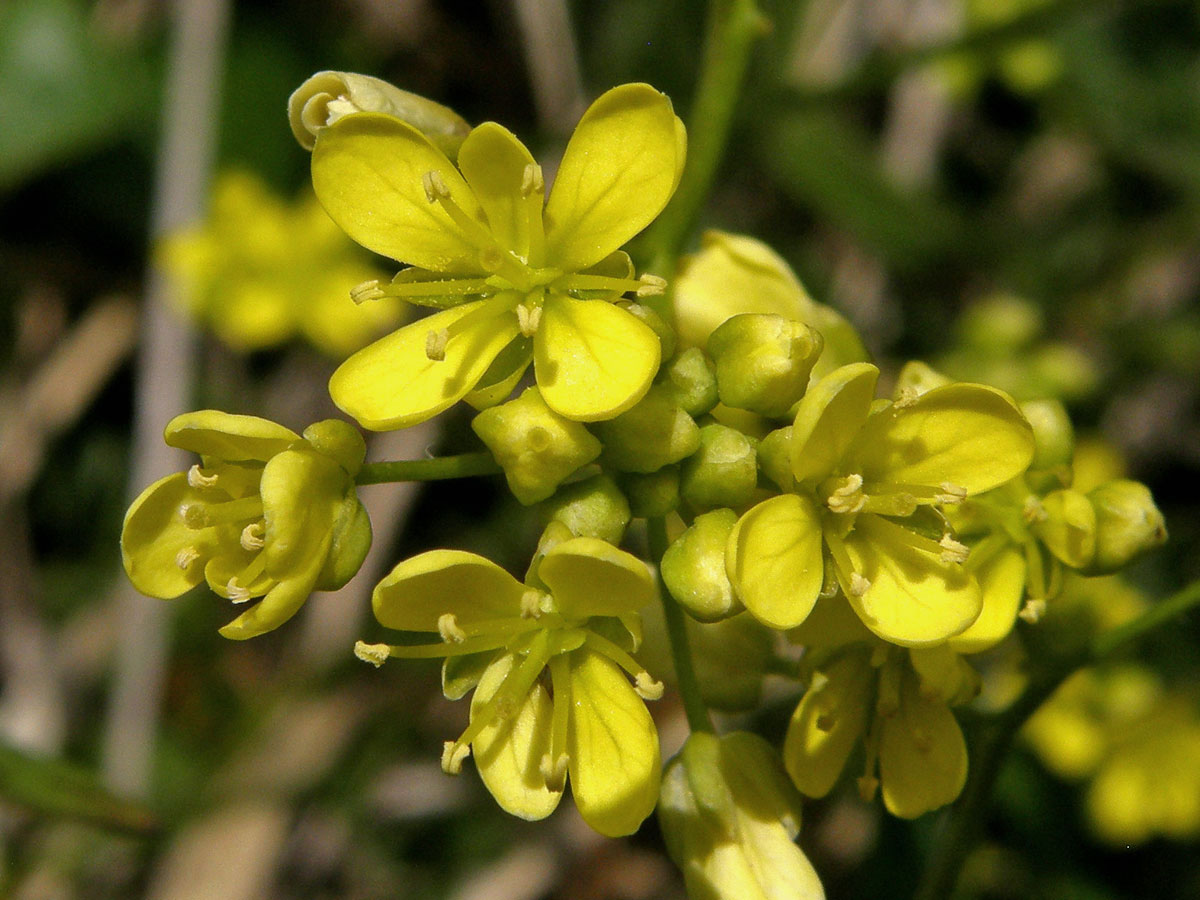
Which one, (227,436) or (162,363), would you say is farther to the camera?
(162,363)

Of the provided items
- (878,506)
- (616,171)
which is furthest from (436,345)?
(878,506)

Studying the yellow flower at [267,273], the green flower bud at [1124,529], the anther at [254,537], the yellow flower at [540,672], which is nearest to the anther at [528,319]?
the yellow flower at [540,672]

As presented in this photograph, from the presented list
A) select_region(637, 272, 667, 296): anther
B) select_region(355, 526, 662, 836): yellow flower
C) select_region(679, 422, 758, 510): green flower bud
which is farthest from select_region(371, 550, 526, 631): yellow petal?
select_region(637, 272, 667, 296): anther

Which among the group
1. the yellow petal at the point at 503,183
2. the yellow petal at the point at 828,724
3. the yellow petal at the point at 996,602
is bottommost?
the yellow petal at the point at 828,724

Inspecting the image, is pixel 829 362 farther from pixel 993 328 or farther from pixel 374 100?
pixel 993 328

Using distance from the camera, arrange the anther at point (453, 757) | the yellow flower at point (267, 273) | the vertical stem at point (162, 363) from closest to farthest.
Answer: the anther at point (453, 757) → the vertical stem at point (162, 363) → the yellow flower at point (267, 273)

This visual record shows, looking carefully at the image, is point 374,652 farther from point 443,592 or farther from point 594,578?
point 594,578

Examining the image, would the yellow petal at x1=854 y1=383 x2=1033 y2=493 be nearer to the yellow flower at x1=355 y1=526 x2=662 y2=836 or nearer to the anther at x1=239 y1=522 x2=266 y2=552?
the yellow flower at x1=355 y1=526 x2=662 y2=836

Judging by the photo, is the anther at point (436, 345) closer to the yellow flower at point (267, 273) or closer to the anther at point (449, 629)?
the anther at point (449, 629)
